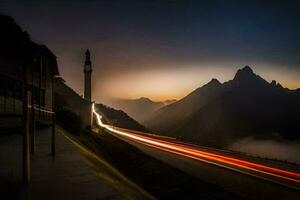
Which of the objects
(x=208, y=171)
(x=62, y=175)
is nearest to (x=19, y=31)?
(x=208, y=171)

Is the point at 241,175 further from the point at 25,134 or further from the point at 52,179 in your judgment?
the point at 25,134

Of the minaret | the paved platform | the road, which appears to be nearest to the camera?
the paved platform

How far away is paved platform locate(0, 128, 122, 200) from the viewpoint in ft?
27.6

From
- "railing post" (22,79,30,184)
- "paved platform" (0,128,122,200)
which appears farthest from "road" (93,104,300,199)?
"railing post" (22,79,30,184)

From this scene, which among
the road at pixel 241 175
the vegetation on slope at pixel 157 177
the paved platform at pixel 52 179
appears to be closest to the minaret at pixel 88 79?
the vegetation on slope at pixel 157 177

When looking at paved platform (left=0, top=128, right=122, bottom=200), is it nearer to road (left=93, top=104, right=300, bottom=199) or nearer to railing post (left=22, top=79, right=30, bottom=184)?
railing post (left=22, top=79, right=30, bottom=184)

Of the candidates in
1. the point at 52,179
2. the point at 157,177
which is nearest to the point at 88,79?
the point at 157,177

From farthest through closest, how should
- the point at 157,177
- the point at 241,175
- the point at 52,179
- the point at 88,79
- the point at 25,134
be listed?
the point at 88,79, the point at 157,177, the point at 241,175, the point at 52,179, the point at 25,134

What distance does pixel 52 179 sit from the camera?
32.9ft

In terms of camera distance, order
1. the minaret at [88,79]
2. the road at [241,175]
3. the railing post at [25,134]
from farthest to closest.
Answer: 1. the minaret at [88,79]
2. the road at [241,175]
3. the railing post at [25,134]

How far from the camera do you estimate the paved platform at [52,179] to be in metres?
8.41

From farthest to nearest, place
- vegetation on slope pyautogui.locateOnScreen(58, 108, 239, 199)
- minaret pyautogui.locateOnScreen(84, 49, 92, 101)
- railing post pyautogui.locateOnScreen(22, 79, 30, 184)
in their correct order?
minaret pyautogui.locateOnScreen(84, 49, 92, 101), vegetation on slope pyautogui.locateOnScreen(58, 108, 239, 199), railing post pyautogui.locateOnScreen(22, 79, 30, 184)

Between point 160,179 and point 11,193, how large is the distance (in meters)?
15.5

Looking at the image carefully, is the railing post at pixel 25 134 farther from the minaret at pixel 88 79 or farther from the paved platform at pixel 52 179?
the minaret at pixel 88 79
